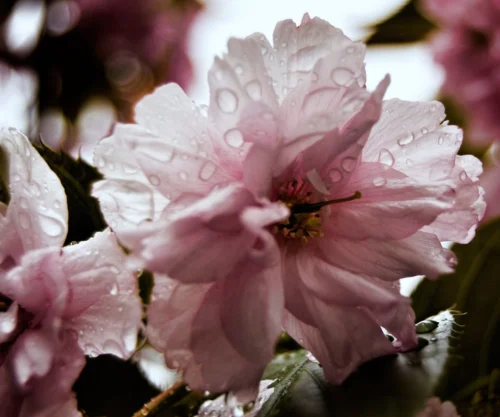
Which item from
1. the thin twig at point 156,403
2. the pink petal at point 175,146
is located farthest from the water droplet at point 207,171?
the thin twig at point 156,403

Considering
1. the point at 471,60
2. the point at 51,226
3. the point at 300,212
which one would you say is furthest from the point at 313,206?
the point at 471,60

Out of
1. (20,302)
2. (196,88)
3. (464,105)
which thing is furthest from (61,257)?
(196,88)

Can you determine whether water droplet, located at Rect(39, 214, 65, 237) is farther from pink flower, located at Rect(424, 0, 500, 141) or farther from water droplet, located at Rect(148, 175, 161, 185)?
pink flower, located at Rect(424, 0, 500, 141)

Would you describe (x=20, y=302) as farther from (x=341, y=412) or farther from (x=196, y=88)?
(x=196, y=88)

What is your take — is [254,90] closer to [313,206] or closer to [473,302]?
[313,206]

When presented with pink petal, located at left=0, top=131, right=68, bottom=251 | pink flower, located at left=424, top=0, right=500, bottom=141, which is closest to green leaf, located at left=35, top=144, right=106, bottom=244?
pink petal, located at left=0, top=131, right=68, bottom=251

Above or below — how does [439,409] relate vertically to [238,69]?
below
